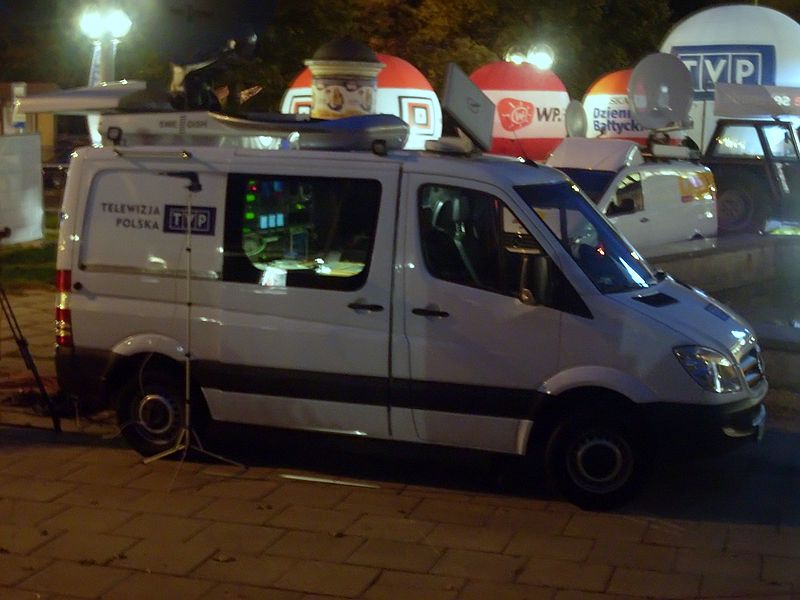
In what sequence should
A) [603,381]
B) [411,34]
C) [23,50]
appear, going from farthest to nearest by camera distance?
[23,50] < [411,34] < [603,381]

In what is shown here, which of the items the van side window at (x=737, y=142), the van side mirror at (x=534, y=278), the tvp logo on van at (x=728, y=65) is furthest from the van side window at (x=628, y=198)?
the tvp logo on van at (x=728, y=65)

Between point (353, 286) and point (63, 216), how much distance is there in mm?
2037

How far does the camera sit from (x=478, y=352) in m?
7.03

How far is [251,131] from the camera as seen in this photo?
780cm

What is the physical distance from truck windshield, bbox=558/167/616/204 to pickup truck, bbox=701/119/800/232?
6268mm

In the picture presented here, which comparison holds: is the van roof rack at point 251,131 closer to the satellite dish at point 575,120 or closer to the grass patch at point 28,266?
the grass patch at point 28,266

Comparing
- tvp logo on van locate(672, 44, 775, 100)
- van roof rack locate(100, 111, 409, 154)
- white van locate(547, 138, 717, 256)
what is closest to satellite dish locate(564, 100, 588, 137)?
tvp logo on van locate(672, 44, 775, 100)

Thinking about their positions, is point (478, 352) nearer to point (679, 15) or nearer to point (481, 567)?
point (481, 567)

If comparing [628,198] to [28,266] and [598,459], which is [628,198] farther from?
[28,266]

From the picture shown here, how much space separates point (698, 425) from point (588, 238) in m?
1.30

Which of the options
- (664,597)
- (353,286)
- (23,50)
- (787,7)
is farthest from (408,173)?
(787,7)

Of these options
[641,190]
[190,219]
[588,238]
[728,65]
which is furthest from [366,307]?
[728,65]

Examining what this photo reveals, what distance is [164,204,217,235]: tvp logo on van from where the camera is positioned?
A: 24.7 ft

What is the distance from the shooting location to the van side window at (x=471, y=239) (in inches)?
276
